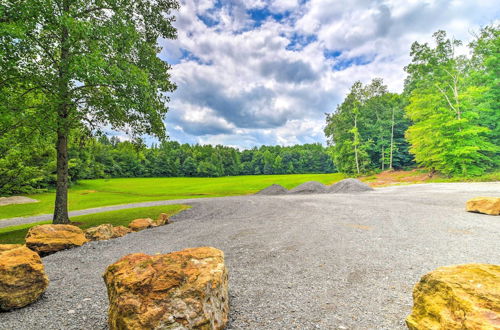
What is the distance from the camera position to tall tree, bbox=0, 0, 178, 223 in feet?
24.4

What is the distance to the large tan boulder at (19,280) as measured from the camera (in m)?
4.00

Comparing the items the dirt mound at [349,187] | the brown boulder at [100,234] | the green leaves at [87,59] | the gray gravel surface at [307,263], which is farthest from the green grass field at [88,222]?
the dirt mound at [349,187]

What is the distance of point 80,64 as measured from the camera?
764cm

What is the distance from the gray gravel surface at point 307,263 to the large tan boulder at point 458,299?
23.2 inches

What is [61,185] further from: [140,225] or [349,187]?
[349,187]

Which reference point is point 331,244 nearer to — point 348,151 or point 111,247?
point 111,247

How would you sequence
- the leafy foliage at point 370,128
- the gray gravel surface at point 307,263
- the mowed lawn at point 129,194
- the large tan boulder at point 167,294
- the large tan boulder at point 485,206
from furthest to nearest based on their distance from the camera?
the leafy foliage at point 370,128
the mowed lawn at point 129,194
the large tan boulder at point 485,206
the gray gravel surface at point 307,263
the large tan boulder at point 167,294

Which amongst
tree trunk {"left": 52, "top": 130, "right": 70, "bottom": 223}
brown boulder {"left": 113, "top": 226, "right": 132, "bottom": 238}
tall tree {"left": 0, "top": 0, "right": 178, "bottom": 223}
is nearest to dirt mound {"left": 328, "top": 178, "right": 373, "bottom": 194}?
tall tree {"left": 0, "top": 0, "right": 178, "bottom": 223}

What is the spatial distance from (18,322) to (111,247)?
4615mm

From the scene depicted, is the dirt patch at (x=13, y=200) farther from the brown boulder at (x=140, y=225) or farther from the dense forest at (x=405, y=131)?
the brown boulder at (x=140, y=225)

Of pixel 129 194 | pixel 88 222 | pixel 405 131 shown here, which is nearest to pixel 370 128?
pixel 405 131

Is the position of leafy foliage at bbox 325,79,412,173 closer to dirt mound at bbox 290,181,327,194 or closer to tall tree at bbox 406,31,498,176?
tall tree at bbox 406,31,498,176

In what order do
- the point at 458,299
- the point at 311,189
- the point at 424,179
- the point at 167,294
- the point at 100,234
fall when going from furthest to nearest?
the point at 424,179 → the point at 311,189 → the point at 100,234 → the point at 167,294 → the point at 458,299

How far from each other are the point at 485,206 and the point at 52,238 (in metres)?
18.1
